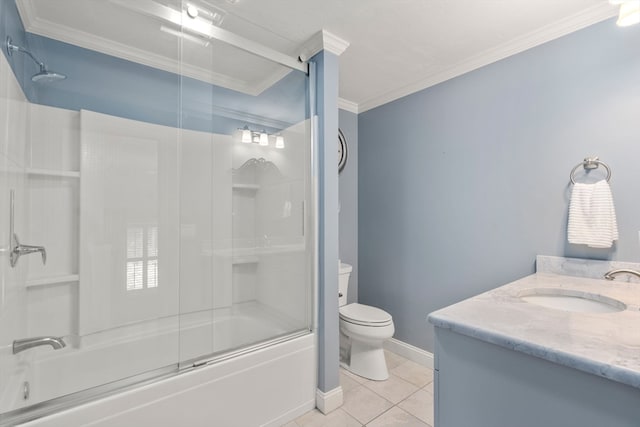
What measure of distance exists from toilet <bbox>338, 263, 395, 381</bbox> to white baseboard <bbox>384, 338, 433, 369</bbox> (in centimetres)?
33

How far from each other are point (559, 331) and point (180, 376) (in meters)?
1.51

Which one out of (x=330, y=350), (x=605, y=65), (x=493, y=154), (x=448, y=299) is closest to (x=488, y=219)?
(x=493, y=154)

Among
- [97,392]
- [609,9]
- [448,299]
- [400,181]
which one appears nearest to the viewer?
[97,392]

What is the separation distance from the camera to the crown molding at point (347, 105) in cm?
287

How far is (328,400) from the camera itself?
182 cm

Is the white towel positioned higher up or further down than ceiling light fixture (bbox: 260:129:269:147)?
further down

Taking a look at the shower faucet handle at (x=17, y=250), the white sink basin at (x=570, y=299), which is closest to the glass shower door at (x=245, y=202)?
the shower faucet handle at (x=17, y=250)

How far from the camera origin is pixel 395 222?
2.64 metres

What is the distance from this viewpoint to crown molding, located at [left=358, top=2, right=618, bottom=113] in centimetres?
161

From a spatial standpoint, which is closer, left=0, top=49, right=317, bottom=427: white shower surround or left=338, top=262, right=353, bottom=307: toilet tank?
left=0, top=49, right=317, bottom=427: white shower surround

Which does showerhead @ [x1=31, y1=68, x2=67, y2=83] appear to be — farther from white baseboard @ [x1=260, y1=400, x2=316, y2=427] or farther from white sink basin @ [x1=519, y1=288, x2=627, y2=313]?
white sink basin @ [x1=519, y1=288, x2=627, y2=313]

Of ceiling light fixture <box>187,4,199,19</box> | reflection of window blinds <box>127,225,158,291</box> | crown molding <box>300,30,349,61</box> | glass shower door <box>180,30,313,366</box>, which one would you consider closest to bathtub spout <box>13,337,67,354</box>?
reflection of window blinds <box>127,225,158,291</box>

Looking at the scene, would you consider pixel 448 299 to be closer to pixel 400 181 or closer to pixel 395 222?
pixel 395 222

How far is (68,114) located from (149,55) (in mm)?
650
